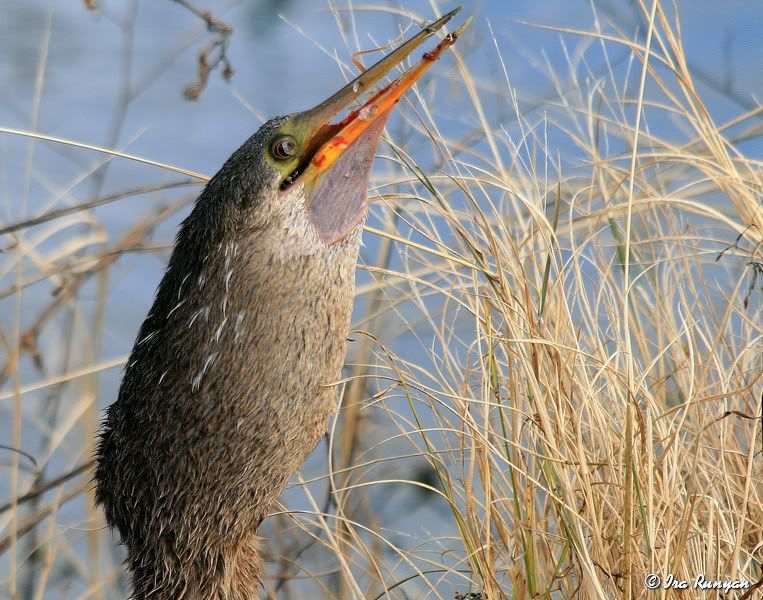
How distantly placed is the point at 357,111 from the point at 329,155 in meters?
0.11

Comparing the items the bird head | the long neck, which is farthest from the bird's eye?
the long neck

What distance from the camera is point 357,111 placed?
2129 millimetres

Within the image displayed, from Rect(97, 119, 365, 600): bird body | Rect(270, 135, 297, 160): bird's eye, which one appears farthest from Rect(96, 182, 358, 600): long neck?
Rect(270, 135, 297, 160): bird's eye

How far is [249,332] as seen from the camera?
2055 mm

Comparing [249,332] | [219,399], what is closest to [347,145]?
[249,332]

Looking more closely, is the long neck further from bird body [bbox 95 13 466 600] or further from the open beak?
the open beak

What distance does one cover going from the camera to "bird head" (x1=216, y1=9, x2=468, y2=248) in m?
2.08

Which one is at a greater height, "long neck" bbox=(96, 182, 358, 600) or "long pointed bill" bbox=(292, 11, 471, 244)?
"long pointed bill" bbox=(292, 11, 471, 244)

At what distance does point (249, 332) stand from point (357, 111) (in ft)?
1.59

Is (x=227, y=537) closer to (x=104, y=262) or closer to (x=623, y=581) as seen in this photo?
(x=623, y=581)

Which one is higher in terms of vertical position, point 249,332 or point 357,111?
point 357,111

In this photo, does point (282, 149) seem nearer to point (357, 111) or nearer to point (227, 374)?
point (357, 111)

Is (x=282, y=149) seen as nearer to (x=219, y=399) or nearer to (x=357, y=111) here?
(x=357, y=111)

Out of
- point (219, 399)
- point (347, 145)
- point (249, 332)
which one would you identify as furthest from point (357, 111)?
point (219, 399)
